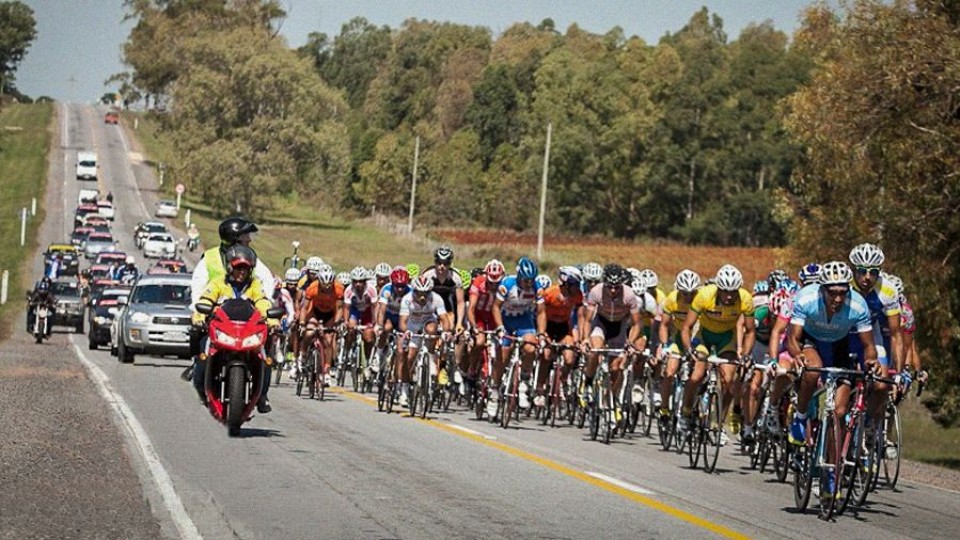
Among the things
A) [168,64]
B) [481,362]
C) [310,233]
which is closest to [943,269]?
[481,362]

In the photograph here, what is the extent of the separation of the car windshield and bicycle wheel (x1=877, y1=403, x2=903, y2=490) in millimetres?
19550

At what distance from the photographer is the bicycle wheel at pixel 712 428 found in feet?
54.4

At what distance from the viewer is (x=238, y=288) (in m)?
15.9

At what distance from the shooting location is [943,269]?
30109 mm

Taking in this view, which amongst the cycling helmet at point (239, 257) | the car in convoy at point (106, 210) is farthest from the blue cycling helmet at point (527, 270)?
the car in convoy at point (106, 210)

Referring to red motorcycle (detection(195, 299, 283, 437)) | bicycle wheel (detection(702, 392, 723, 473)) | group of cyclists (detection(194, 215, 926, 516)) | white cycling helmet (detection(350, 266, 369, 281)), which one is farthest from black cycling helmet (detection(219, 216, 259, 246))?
white cycling helmet (detection(350, 266, 369, 281))

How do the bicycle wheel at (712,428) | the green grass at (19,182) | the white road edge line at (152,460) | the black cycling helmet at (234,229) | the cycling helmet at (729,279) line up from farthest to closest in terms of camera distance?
the green grass at (19,182), the bicycle wheel at (712,428), the cycling helmet at (729,279), the black cycling helmet at (234,229), the white road edge line at (152,460)

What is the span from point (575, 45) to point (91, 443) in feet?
516

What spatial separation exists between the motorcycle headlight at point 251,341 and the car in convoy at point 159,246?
67882 millimetres

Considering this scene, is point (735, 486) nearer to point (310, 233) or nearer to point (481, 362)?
point (481, 362)

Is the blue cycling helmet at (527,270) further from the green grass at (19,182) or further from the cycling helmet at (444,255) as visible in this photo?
the green grass at (19,182)

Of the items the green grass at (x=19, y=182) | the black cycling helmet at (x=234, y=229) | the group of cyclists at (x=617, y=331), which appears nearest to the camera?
the group of cyclists at (x=617, y=331)

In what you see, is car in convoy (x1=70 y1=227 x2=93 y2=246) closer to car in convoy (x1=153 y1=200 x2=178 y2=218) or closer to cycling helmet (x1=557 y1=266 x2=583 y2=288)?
car in convoy (x1=153 y1=200 x2=178 y2=218)

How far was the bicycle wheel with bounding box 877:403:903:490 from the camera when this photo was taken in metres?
14.8
